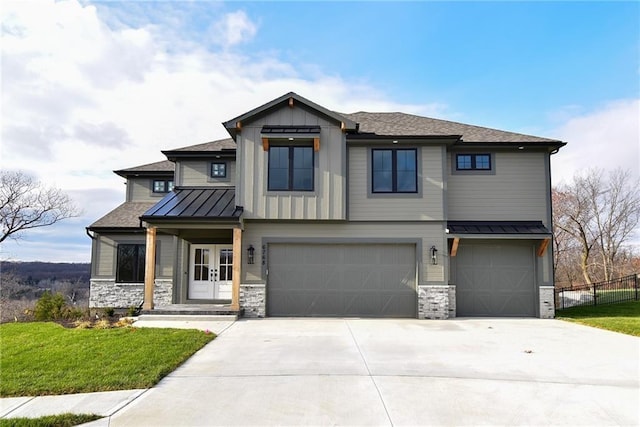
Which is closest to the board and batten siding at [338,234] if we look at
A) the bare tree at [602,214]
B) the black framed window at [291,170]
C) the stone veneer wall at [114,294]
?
the black framed window at [291,170]

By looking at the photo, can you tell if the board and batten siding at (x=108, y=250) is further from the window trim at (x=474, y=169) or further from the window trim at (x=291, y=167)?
the window trim at (x=474, y=169)

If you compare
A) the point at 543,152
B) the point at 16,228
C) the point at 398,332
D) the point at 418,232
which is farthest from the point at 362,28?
the point at 16,228

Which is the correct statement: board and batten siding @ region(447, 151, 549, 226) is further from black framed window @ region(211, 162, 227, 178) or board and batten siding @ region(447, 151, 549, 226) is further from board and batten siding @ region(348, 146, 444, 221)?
black framed window @ region(211, 162, 227, 178)

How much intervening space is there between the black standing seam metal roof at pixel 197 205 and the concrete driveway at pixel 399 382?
4069mm

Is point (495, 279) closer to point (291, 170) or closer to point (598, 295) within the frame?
point (291, 170)

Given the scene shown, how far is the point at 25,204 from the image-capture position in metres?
22.4

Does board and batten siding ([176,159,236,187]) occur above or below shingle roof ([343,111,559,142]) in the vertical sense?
below

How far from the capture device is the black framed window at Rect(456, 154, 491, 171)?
13430 millimetres

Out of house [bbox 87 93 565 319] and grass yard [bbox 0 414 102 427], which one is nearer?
grass yard [bbox 0 414 102 427]

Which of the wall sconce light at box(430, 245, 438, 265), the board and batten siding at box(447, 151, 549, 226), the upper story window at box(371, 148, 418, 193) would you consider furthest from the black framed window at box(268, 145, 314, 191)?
→ the board and batten siding at box(447, 151, 549, 226)

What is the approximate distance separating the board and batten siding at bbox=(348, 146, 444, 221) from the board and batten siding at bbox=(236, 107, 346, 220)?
1.81 feet

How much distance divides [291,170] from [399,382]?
26.3 ft

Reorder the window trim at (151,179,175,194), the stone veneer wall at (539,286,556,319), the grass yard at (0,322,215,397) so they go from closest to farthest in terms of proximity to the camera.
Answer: the grass yard at (0,322,215,397), the stone veneer wall at (539,286,556,319), the window trim at (151,179,175,194)

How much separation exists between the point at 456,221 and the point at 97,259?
1385 centimetres
